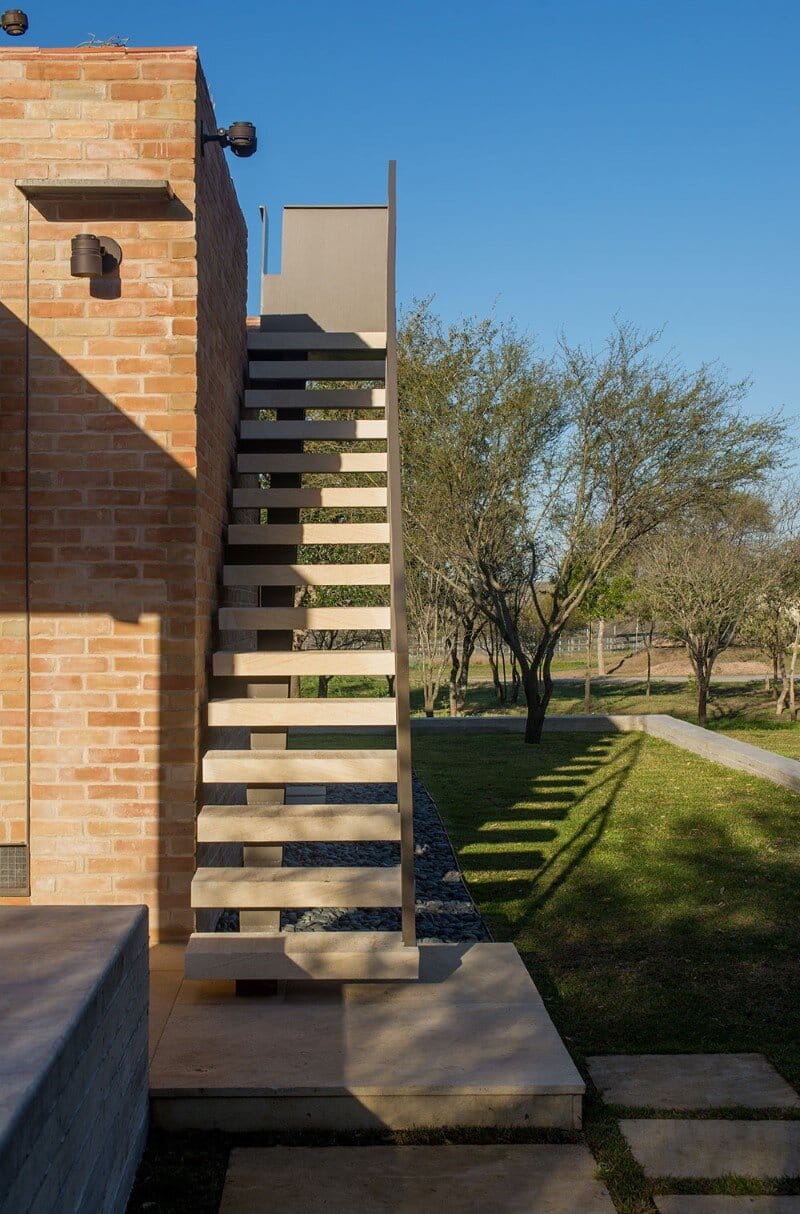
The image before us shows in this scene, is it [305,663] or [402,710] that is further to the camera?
[305,663]

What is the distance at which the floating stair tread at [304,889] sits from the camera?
358 centimetres

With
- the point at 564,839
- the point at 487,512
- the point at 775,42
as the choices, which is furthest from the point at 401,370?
the point at 564,839

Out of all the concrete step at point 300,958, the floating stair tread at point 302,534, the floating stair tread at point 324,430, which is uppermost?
the floating stair tread at point 324,430

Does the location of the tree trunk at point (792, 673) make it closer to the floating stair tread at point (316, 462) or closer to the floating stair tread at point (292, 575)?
the floating stair tread at point (316, 462)

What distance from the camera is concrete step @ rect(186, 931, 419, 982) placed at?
350cm

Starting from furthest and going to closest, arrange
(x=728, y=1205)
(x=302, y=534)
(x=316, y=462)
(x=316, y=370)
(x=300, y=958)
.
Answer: (x=316, y=370) → (x=316, y=462) → (x=302, y=534) → (x=300, y=958) → (x=728, y=1205)

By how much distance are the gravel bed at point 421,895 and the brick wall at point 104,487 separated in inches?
40.9

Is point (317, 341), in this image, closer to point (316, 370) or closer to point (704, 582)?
point (316, 370)

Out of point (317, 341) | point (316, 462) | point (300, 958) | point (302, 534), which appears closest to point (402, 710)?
Answer: point (300, 958)

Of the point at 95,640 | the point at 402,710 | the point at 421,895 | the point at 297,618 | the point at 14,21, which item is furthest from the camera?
the point at 421,895

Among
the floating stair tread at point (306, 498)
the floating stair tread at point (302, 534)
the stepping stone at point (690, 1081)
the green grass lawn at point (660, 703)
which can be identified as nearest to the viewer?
the stepping stone at point (690, 1081)

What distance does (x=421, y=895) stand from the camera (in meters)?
5.68

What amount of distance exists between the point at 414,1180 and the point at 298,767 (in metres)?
1.60

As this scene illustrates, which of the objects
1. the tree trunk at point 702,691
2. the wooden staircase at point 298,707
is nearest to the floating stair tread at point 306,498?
the wooden staircase at point 298,707
